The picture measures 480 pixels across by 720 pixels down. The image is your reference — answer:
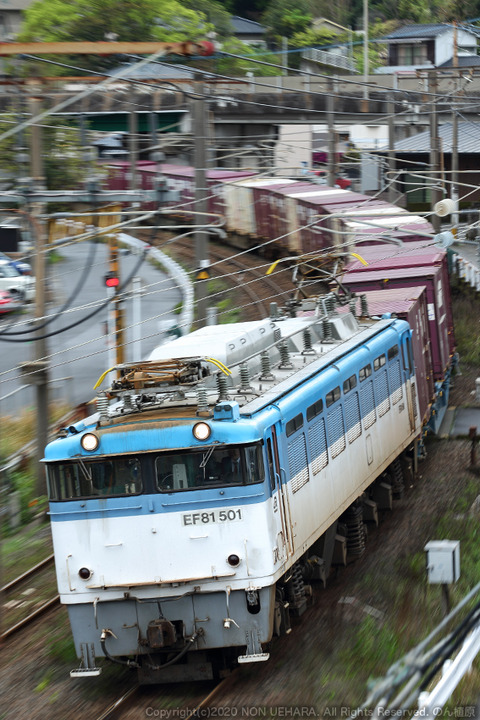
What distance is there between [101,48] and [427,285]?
10.8m

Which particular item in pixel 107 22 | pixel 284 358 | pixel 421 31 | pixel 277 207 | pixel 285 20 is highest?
pixel 285 20

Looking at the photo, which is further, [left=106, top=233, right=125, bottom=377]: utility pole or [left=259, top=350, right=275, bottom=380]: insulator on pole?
[left=106, top=233, right=125, bottom=377]: utility pole

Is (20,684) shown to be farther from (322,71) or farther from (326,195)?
(322,71)

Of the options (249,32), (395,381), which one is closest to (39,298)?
(395,381)

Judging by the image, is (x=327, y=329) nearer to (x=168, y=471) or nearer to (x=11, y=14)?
(x=168, y=471)

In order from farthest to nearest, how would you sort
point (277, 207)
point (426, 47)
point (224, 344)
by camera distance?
point (426, 47) < point (277, 207) < point (224, 344)

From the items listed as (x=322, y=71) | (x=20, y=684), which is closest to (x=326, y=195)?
(x=20, y=684)

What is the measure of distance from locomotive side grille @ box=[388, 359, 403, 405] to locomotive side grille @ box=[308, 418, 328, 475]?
153 inches

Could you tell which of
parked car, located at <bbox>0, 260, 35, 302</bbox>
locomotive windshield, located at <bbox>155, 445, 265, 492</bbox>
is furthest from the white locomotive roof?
parked car, located at <bbox>0, 260, 35, 302</bbox>

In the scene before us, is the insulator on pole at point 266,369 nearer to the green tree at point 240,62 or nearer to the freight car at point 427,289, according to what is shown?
the freight car at point 427,289

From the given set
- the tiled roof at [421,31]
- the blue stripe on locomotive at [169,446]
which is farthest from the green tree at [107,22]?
the blue stripe on locomotive at [169,446]

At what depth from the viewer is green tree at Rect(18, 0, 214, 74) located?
215 feet

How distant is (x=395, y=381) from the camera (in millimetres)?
16641

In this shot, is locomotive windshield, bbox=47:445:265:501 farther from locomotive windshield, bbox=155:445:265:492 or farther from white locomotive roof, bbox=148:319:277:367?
white locomotive roof, bbox=148:319:277:367
